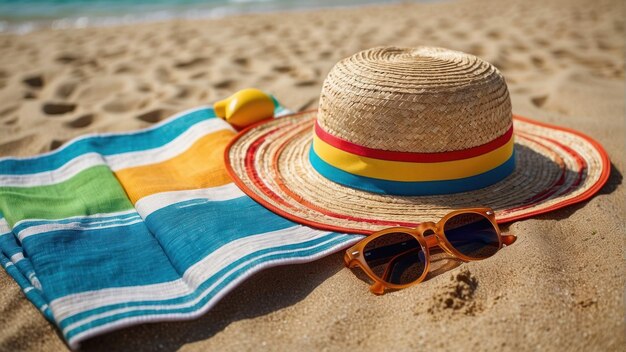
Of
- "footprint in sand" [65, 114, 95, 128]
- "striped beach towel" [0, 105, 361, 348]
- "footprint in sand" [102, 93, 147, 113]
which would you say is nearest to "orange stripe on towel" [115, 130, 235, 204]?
"striped beach towel" [0, 105, 361, 348]

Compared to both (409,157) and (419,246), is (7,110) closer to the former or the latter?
(409,157)

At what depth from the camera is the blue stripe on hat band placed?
1.97 m

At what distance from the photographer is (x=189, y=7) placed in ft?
28.0

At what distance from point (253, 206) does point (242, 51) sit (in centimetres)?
298

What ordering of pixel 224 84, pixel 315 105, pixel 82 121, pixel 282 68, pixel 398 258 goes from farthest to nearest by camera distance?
pixel 282 68 < pixel 224 84 < pixel 315 105 < pixel 82 121 < pixel 398 258

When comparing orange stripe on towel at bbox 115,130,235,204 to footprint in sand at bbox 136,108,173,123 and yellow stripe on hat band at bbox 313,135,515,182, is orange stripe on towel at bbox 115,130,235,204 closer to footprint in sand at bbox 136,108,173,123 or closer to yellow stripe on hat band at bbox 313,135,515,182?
yellow stripe on hat band at bbox 313,135,515,182

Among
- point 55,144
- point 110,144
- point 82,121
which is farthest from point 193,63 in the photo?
point 110,144

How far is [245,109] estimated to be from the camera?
2.71 m

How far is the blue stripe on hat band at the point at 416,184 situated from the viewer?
6.46 feet

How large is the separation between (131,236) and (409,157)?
1.02 meters

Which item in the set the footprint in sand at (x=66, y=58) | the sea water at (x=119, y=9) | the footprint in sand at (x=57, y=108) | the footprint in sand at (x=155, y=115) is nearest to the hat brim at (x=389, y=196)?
the footprint in sand at (x=155, y=115)

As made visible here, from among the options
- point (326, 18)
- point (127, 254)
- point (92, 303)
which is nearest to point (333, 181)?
point (127, 254)

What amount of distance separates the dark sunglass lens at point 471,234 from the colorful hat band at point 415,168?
20 centimetres

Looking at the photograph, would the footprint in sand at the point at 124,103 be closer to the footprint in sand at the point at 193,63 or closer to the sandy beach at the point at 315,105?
the sandy beach at the point at 315,105
